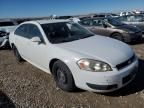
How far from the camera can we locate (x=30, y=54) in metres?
5.59

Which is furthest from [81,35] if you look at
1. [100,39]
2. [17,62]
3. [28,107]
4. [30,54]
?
[17,62]

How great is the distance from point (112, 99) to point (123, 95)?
0.30 meters

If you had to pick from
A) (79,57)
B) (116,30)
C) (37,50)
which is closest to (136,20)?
(116,30)

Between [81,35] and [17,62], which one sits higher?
[81,35]

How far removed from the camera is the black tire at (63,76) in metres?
4.13

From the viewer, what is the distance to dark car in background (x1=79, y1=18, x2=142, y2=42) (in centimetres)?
965

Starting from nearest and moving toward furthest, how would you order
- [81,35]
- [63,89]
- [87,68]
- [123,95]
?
[87,68] → [123,95] → [63,89] → [81,35]

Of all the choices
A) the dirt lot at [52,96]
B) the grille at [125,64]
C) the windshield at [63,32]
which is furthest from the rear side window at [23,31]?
the grille at [125,64]

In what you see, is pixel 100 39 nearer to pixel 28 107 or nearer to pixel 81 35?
pixel 81 35

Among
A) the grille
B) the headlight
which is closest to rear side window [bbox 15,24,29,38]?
the headlight

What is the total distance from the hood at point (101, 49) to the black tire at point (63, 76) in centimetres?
39

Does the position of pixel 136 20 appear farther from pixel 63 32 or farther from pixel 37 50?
pixel 37 50

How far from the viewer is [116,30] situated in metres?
9.88

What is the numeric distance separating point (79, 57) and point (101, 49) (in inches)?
22.6
